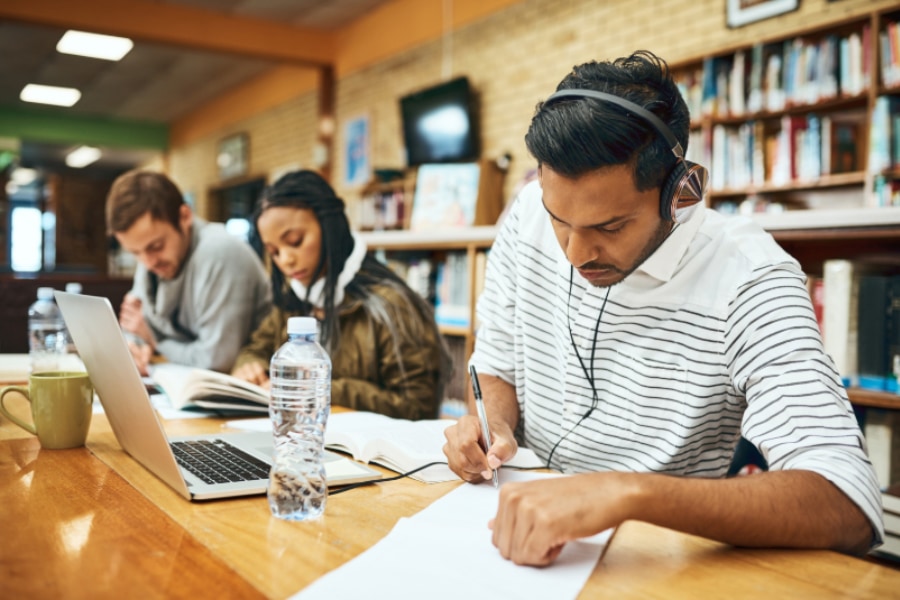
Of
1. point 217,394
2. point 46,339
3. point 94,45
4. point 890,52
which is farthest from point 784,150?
point 94,45

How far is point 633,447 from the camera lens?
124 centimetres

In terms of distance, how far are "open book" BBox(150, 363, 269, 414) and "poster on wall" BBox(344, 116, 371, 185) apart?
16.8 feet

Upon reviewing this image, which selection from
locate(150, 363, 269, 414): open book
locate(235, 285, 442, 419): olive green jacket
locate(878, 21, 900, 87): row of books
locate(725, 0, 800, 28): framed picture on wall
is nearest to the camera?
locate(150, 363, 269, 414): open book

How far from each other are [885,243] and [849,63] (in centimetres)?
154

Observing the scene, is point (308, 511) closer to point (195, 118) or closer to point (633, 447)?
point (633, 447)

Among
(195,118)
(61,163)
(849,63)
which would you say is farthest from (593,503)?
(61,163)

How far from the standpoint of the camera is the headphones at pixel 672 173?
3.24 feet

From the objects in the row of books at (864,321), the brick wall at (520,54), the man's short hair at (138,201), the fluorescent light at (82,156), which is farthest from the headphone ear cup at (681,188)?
the fluorescent light at (82,156)

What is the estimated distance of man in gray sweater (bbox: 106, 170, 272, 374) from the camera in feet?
7.84

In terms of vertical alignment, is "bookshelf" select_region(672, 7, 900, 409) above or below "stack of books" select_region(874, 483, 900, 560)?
above

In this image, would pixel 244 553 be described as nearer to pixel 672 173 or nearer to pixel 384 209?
pixel 672 173

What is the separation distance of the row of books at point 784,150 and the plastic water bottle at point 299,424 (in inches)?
122

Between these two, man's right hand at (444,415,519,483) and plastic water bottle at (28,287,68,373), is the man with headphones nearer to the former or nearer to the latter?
man's right hand at (444,415,519,483)

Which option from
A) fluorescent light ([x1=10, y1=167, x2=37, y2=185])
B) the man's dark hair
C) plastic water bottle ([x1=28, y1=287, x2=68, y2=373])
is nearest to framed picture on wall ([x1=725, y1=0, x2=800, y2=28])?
the man's dark hair
